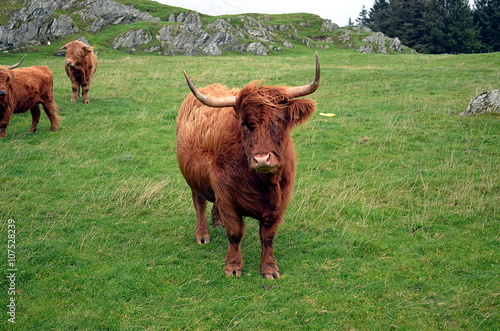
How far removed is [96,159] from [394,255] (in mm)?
7448

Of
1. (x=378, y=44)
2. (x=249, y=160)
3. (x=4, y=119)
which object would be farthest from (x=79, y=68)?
(x=378, y=44)

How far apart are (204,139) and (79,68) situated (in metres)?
12.5

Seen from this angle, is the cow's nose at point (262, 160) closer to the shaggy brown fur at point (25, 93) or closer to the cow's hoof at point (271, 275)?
the cow's hoof at point (271, 275)

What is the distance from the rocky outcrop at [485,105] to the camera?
11.8 metres

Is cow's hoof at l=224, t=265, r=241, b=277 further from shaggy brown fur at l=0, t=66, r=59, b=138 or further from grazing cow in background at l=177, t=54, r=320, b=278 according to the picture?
shaggy brown fur at l=0, t=66, r=59, b=138

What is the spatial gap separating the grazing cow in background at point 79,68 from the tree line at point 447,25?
54853 mm

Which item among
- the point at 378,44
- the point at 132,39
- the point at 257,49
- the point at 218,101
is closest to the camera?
the point at 218,101

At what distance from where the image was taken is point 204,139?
538 cm

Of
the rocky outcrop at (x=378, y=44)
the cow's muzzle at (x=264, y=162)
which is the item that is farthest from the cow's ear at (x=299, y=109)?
the rocky outcrop at (x=378, y=44)

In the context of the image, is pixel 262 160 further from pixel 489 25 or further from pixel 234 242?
pixel 489 25

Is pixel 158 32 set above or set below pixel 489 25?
below

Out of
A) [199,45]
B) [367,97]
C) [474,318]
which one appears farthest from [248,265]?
[199,45]

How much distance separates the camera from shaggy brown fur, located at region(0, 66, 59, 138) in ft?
37.1

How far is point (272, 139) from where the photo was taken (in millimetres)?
4434
